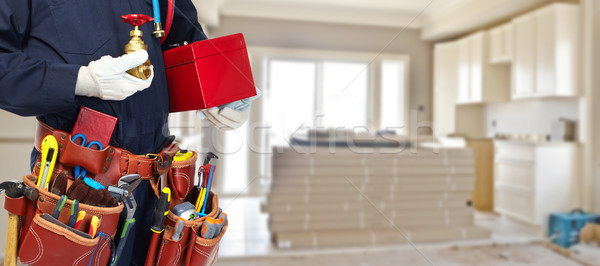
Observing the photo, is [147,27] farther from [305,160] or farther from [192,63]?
[305,160]

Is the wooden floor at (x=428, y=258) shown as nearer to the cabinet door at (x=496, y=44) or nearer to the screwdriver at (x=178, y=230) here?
the screwdriver at (x=178, y=230)

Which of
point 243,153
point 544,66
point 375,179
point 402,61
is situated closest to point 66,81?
point 375,179

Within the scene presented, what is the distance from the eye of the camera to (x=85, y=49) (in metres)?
0.67

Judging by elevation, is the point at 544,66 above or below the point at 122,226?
above

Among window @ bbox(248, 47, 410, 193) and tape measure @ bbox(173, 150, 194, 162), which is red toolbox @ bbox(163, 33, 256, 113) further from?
window @ bbox(248, 47, 410, 193)

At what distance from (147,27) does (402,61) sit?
500 cm

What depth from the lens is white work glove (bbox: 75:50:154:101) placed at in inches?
24.6

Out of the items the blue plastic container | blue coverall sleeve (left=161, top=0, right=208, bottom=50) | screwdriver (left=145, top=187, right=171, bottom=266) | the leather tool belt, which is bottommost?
the blue plastic container

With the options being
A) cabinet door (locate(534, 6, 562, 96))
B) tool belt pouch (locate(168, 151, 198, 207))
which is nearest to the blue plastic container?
cabinet door (locate(534, 6, 562, 96))

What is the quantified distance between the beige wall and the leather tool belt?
4222mm

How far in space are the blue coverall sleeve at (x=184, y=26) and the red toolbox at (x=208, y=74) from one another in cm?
8

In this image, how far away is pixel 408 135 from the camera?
13.3ft

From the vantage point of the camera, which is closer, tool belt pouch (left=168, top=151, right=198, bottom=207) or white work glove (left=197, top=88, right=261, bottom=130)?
tool belt pouch (left=168, top=151, right=198, bottom=207)

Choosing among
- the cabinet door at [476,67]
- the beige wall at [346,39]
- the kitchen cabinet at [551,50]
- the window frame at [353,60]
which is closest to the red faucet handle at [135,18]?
the kitchen cabinet at [551,50]
